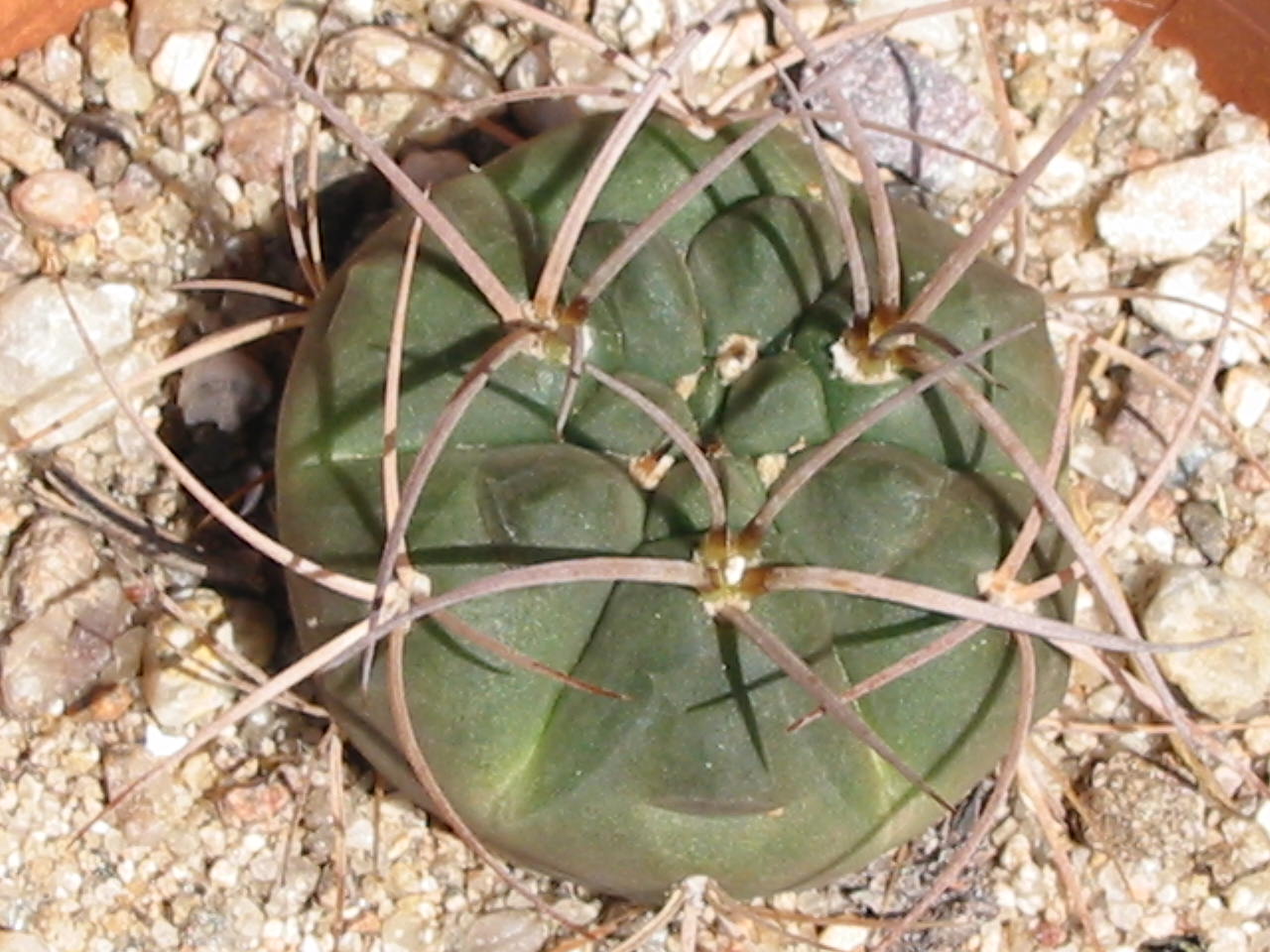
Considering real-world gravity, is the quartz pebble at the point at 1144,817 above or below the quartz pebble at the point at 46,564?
below

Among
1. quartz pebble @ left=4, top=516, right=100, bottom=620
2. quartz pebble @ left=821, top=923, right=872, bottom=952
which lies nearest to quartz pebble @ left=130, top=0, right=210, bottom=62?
quartz pebble @ left=4, top=516, right=100, bottom=620

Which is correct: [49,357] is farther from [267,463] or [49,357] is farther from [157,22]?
[157,22]

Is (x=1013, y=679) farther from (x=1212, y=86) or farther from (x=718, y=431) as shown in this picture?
(x=1212, y=86)

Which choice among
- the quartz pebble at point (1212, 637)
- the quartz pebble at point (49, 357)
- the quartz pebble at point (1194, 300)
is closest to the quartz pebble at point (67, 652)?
the quartz pebble at point (49, 357)

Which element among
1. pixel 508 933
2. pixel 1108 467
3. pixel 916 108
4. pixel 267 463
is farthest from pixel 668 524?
pixel 916 108

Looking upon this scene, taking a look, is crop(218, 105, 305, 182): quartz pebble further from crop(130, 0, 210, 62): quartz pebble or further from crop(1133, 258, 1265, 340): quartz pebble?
crop(1133, 258, 1265, 340): quartz pebble

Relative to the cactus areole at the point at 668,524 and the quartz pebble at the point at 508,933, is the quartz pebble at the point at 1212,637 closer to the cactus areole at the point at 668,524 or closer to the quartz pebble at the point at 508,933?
the cactus areole at the point at 668,524
